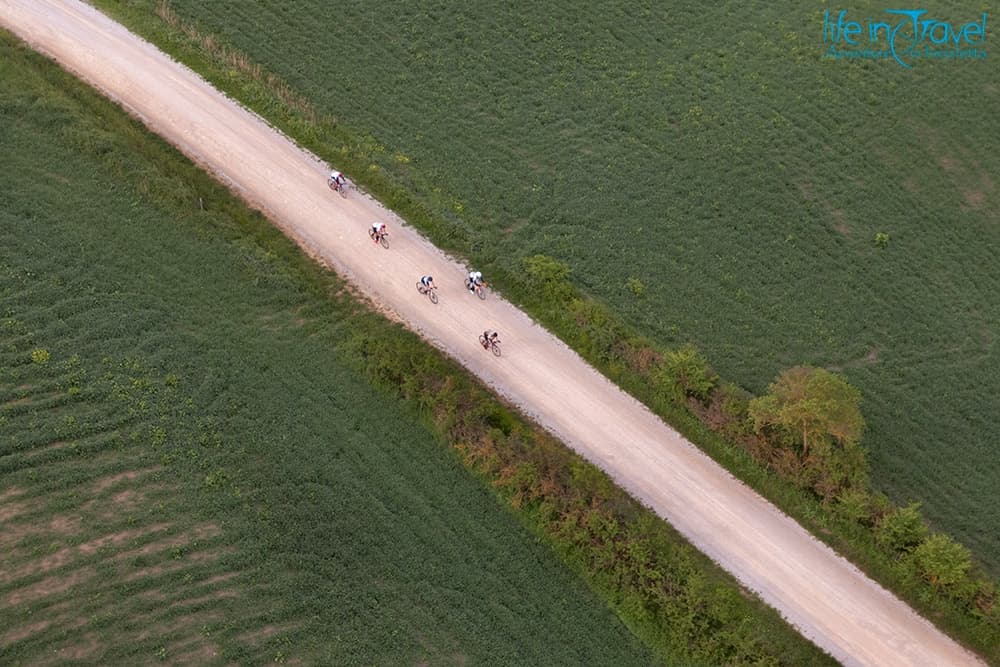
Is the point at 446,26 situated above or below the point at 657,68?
above

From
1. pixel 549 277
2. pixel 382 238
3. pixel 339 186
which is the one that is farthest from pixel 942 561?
pixel 339 186

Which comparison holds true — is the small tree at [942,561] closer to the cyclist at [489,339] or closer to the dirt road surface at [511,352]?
the dirt road surface at [511,352]

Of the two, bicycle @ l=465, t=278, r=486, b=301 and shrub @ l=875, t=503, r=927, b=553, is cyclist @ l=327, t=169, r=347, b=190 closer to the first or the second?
bicycle @ l=465, t=278, r=486, b=301

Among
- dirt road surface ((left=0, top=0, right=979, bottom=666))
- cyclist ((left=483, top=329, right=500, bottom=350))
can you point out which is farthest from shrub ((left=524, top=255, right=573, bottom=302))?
cyclist ((left=483, top=329, right=500, bottom=350))

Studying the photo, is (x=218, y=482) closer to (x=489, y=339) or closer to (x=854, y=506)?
(x=489, y=339)

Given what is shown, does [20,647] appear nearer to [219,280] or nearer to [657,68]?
[219,280]

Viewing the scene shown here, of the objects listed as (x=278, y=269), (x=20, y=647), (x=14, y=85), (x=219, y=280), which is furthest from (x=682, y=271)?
(x=14, y=85)
